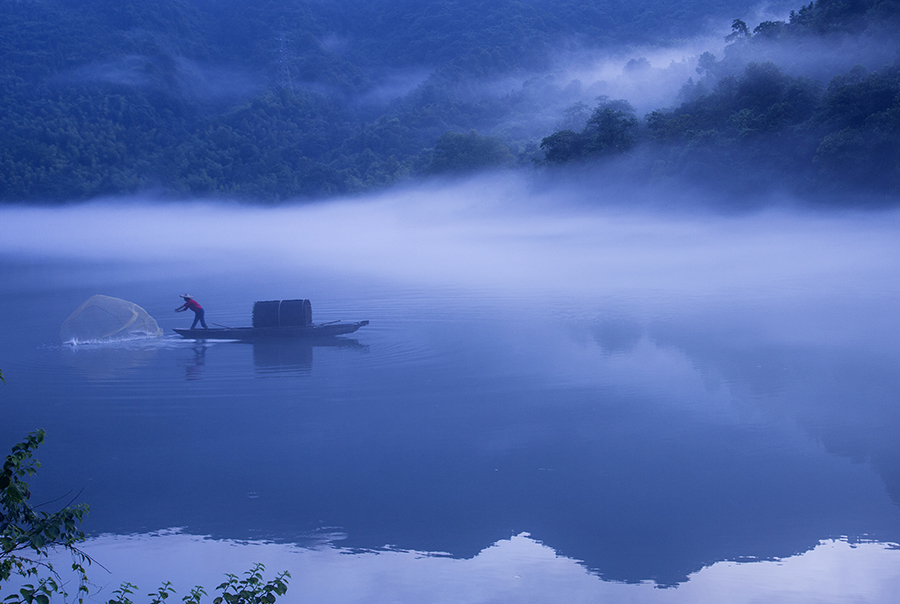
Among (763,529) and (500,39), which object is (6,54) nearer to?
(500,39)

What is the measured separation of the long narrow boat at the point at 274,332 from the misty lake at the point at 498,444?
0.94 feet

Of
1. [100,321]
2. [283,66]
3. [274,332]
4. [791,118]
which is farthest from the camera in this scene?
[283,66]

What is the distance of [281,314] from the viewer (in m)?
13.6

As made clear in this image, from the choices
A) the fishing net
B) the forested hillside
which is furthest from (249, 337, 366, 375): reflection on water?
the forested hillside

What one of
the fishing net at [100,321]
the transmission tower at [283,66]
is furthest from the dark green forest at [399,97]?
the fishing net at [100,321]

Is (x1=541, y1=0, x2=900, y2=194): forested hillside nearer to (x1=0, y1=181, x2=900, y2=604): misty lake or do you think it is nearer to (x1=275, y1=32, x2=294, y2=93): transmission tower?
(x1=0, y1=181, x2=900, y2=604): misty lake

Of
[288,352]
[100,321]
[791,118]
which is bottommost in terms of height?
[288,352]

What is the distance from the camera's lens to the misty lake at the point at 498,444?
5738mm

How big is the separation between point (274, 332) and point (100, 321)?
3.32m

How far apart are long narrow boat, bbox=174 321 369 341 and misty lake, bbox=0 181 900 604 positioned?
29 centimetres

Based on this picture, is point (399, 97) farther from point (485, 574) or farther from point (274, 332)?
point (485, 574)

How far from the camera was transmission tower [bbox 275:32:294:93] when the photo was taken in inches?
3438

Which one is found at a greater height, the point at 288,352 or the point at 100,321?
the point at 100,321

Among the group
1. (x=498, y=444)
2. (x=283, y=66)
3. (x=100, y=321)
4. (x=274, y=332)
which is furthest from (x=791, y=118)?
(x=283, y=66)
